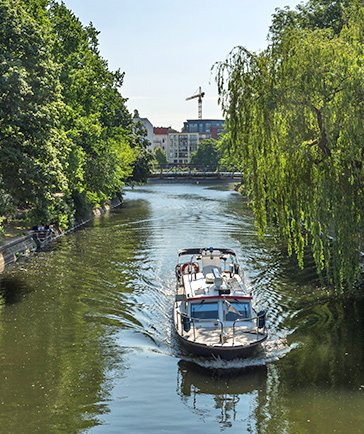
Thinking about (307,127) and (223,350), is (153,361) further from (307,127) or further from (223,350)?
(307,127)

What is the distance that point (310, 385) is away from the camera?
13398 millimetres

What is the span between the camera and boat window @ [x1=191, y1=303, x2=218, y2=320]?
16.2m

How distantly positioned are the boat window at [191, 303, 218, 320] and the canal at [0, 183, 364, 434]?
131 cm

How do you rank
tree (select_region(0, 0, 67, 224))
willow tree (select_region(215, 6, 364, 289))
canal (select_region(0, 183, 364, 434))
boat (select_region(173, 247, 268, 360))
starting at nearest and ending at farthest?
canal (select_region(0, 183, 364, 434))
willow tree (select_region(215, 6, 364, 289))
boat (select_region(173, 247, 268, 360))
tree (select_region(0, 0, 67, 224))

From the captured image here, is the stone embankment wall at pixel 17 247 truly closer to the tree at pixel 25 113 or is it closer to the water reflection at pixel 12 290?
the water reflection at pixel 12 290

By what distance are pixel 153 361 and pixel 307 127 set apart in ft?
28.8

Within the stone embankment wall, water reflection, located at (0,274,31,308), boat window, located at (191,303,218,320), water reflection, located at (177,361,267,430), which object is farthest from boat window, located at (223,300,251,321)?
the stone embankment wall

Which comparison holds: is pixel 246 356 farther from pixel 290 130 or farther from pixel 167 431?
pixel 290 130

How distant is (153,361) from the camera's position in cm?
1506

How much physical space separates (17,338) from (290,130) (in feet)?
38.3

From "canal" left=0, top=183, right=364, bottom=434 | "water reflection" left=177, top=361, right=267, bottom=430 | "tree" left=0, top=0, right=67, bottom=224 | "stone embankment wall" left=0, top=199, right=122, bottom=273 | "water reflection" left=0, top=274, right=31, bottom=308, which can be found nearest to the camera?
"canal" left=0, top=183, right=364, bottom=434

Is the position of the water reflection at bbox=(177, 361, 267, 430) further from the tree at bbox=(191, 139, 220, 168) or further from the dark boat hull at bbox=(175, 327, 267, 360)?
the tree at bbox=(191, 139, 220, 168)

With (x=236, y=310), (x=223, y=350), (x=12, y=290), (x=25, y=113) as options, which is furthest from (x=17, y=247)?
(x=223, y=350)

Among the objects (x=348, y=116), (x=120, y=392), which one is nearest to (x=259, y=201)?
(x=348, y=116)
